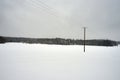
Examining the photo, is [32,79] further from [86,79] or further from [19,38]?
[19,38]

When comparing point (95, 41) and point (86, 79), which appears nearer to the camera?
point (86, 79)

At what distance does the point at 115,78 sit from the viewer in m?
6.05

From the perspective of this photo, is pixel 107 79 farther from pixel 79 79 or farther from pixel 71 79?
pixel 71 79

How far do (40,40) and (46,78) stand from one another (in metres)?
104

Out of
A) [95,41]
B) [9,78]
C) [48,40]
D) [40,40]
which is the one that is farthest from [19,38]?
[9,78]

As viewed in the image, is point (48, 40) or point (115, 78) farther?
point (48, 40)

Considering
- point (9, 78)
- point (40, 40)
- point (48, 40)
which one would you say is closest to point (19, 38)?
point (40, 40)

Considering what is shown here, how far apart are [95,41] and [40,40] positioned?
4693 centimetres

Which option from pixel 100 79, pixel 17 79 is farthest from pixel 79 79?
pixel 17 79

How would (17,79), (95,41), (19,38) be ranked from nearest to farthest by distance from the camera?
(17,79)
(95,41)
(19,38)

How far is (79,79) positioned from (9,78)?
330 cm

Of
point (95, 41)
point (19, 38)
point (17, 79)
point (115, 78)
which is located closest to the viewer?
point (17, 79)

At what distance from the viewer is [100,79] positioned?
589 cm

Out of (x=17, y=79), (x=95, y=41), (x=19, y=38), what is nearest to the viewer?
(x=17, y=79)
